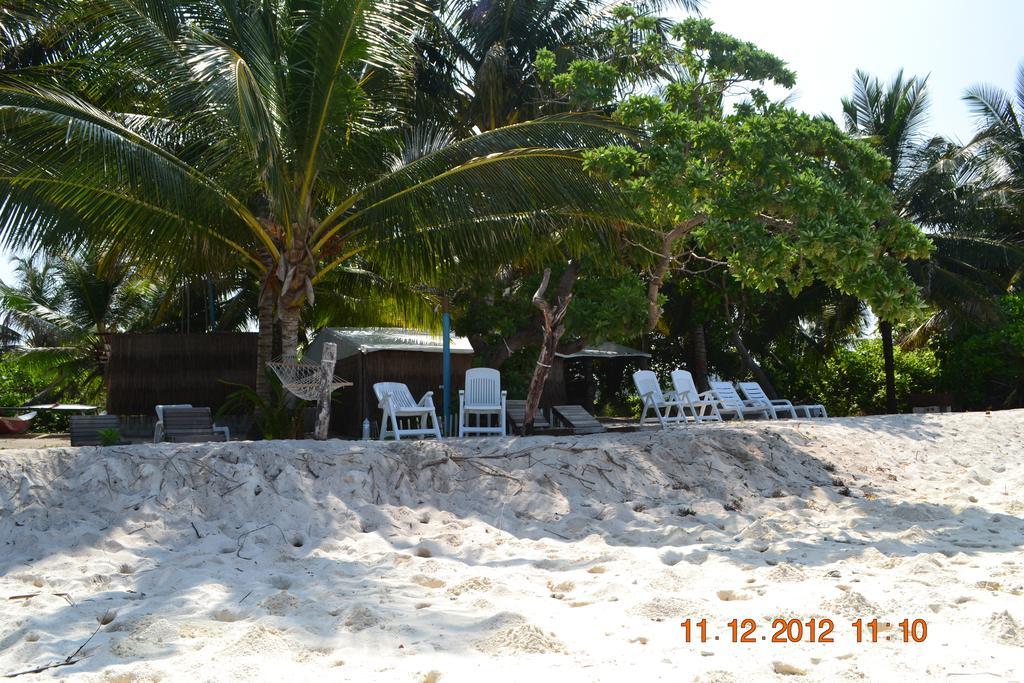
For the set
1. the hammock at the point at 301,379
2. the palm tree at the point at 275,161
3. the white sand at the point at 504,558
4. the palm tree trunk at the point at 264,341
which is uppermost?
the palm tree at the point at 275,161

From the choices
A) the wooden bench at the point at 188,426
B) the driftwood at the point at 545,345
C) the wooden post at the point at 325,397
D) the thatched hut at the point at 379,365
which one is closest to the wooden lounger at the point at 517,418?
the driftwood at the point at 545,345

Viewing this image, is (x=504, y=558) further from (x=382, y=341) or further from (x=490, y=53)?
(x=490, y=53)

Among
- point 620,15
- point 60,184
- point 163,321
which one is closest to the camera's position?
point 60,184

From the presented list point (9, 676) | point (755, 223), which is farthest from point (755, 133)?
point (9, 676)

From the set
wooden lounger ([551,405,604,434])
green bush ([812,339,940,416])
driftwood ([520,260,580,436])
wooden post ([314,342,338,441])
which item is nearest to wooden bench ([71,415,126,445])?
wooden post ([314,342,338,441])

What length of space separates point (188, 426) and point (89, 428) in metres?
1.09

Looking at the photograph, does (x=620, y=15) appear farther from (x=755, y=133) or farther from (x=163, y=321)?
(x=163, y=321)

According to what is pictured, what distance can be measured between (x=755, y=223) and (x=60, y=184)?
21.2ft

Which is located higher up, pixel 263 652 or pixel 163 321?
pixel 163 321

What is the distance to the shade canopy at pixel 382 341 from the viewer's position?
502 inches

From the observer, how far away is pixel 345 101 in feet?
29.4

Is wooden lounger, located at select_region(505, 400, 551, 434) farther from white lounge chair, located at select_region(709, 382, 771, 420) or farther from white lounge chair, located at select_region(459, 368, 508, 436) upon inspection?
white lounge chair, located at select_region(709, 382, 771, 420)

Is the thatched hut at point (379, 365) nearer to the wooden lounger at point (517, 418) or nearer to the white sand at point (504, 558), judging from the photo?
the wooden lounger at point (517, 418)
